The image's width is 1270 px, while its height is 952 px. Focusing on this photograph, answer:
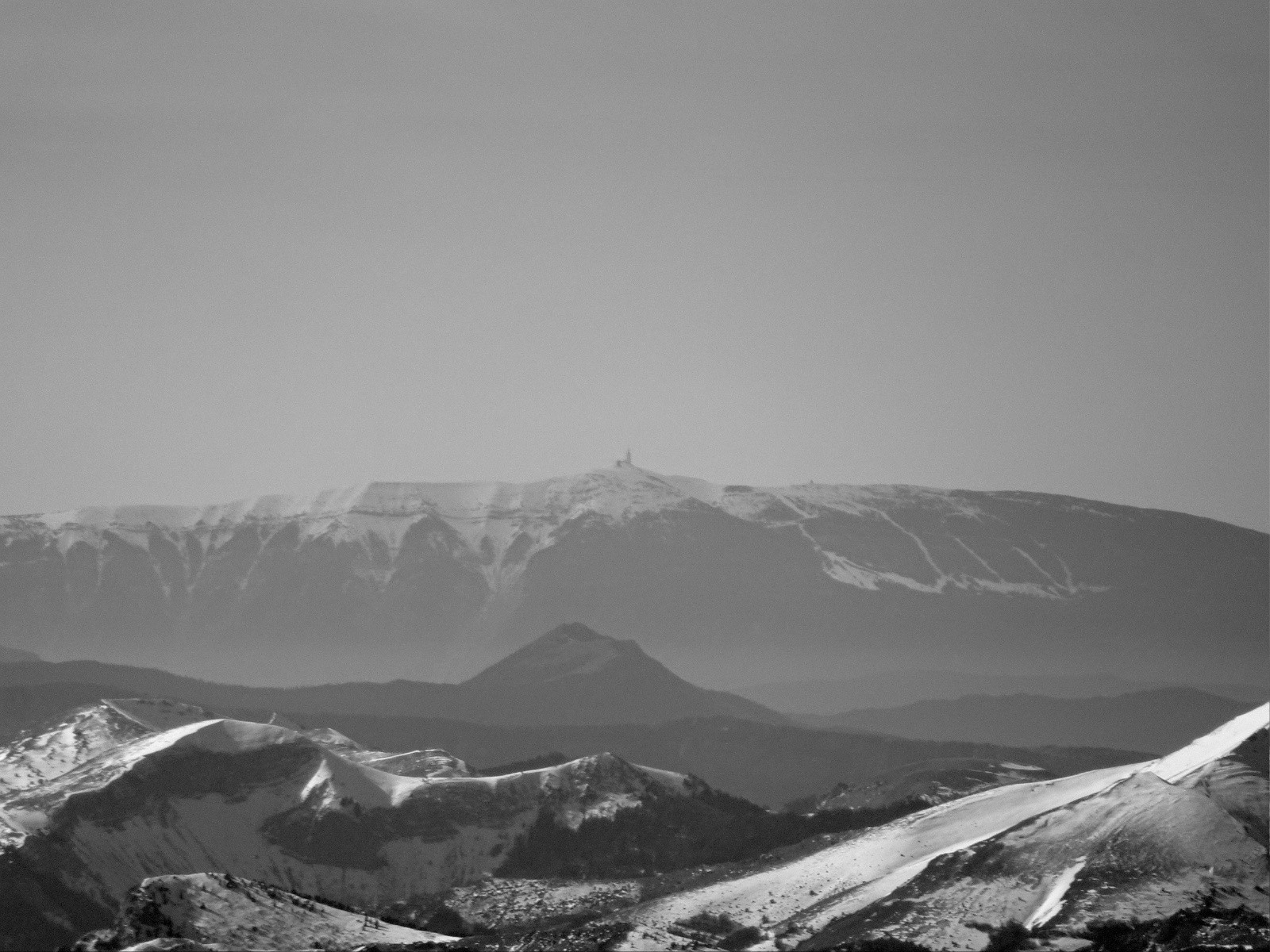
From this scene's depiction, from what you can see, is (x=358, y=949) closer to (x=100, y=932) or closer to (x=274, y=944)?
(x=274, y=944)

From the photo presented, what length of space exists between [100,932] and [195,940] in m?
7.32

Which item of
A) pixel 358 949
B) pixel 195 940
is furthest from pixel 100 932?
pixel 358 949

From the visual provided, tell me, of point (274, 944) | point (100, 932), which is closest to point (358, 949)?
point (274, 944)

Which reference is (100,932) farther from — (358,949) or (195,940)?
(358,949)

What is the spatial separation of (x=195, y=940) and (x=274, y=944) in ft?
23.2

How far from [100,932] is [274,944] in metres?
14.0

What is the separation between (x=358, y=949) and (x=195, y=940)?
13.0 m

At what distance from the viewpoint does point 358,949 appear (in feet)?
652

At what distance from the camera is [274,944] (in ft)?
656

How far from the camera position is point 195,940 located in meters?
196

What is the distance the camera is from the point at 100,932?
7667 inches
